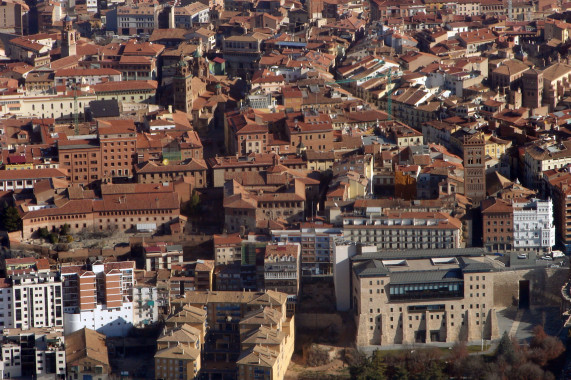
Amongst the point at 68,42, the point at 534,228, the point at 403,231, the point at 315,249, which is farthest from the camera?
the point at 68,42

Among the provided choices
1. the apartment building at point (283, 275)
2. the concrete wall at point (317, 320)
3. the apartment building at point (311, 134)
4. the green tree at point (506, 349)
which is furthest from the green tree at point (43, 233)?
the green tree at point (506, 349)

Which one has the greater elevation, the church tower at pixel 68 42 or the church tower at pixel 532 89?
the church tower at pixel 68 42

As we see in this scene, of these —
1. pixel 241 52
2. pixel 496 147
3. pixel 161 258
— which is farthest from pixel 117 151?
pixel 241 52

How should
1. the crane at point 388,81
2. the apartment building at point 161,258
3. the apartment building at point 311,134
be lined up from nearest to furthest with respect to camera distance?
1. the apartment building at point 161,258
2. the apartment building at point 311,134
3. the crane at point 388,81

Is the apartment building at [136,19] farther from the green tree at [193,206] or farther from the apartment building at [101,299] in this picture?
the apartment building at [101,299]

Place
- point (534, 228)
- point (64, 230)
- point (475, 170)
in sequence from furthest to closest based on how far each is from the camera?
point (475, 170) < point (64, 230) < point (534, 228)

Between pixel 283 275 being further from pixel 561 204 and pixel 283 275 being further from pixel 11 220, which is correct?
pixel 561 204

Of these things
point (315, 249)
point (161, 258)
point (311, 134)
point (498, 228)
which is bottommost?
point (161, 258)
